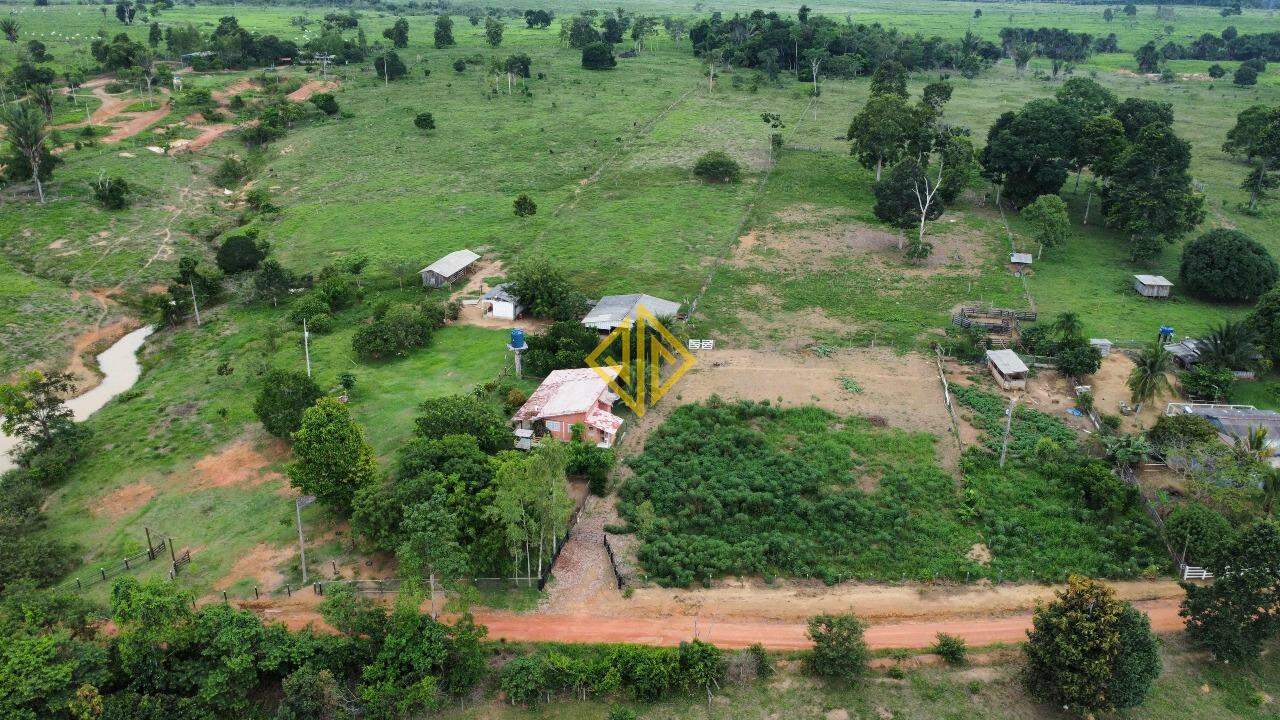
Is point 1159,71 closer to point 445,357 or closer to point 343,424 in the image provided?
point 445,357

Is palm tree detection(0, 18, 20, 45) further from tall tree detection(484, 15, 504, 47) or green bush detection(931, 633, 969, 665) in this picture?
green bush detection(931, 633, 969, 665)

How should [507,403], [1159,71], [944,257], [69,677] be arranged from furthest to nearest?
[1159,71] < [944,257] < [507,403] < [69,677]

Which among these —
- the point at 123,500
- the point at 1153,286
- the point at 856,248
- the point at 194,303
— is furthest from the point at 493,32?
the point at 123,500

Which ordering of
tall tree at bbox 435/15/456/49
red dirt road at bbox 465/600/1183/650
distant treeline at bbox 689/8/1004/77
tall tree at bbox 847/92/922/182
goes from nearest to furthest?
1. red dirt road at bbox 465/600/1183/650
2. tall tree at bbox 847/92/922/182
3. distant treeline at bbox 689/8/1004/77
4. tall tree at bbox 435/15/456/49

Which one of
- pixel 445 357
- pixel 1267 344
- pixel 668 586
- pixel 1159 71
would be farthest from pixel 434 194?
pixel 1159 71

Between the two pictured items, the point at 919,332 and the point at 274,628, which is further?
the point at 919,332

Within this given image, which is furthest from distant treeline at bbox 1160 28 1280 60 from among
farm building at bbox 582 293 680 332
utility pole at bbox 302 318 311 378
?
utility pole at bbox 302 318 311 378

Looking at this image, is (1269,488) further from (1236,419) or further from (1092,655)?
(1092,655)

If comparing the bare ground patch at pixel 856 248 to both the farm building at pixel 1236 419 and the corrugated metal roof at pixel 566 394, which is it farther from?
the corrugated metal roof at pixel 566 394
